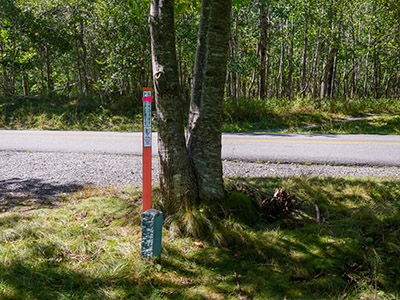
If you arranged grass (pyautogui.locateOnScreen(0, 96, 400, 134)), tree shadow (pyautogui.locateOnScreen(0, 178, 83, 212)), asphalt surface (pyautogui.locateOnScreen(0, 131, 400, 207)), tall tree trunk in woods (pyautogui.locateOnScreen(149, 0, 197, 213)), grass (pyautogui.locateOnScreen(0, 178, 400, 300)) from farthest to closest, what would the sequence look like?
grass (pyautogui.locateOnScreen(0, 96, 400, 134))
asphalt surface (pyautogui.locateOnScreen(0, 131, 400, 207))
tree shadow (pyautogui.locateOnScreen(0, 178, 83, 212))
tall tree trunk in woods (pyautogui.locateOnScreen(149, 0, 197, 213))
grass (pyautogui.locateOnScreen(0, 178, 400, 300))

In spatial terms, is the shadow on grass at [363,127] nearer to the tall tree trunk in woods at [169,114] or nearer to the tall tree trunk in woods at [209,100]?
the tall tree trunk in woods at [209,100]

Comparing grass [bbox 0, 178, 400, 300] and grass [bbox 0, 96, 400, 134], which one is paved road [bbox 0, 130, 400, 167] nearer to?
grass [bbox 0, 96, 400, 134]

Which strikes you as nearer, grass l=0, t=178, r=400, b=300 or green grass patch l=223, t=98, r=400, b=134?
grass l=0, t=178, r=400, b=300

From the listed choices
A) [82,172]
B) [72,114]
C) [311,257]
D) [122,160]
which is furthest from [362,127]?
[72,114]

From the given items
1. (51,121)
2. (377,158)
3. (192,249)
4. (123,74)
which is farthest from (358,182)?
(51,121)

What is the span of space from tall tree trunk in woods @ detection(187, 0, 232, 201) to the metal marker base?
1.05m

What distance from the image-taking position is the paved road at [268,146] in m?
7.71

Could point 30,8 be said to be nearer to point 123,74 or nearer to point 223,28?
point 123,74

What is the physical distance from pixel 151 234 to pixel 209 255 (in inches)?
27.2

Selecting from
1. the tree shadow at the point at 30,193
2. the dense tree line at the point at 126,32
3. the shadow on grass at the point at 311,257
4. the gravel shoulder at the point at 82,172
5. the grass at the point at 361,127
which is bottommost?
the shadow on grass at the point at 311,257

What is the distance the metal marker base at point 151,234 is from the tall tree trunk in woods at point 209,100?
3.45 feet

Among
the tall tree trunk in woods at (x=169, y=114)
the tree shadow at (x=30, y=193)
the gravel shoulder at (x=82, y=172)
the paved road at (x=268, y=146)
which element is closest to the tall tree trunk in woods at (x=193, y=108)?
the tall tree trunk in woods at (x=169, y=114)

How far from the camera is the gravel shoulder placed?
562 cm

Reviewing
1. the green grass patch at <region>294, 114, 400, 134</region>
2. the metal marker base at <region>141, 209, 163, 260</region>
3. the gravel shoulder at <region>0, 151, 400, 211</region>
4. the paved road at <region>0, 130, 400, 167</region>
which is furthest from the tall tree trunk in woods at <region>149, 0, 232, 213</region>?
the green grass patch at <region>294, 114, 400, 134</region>
